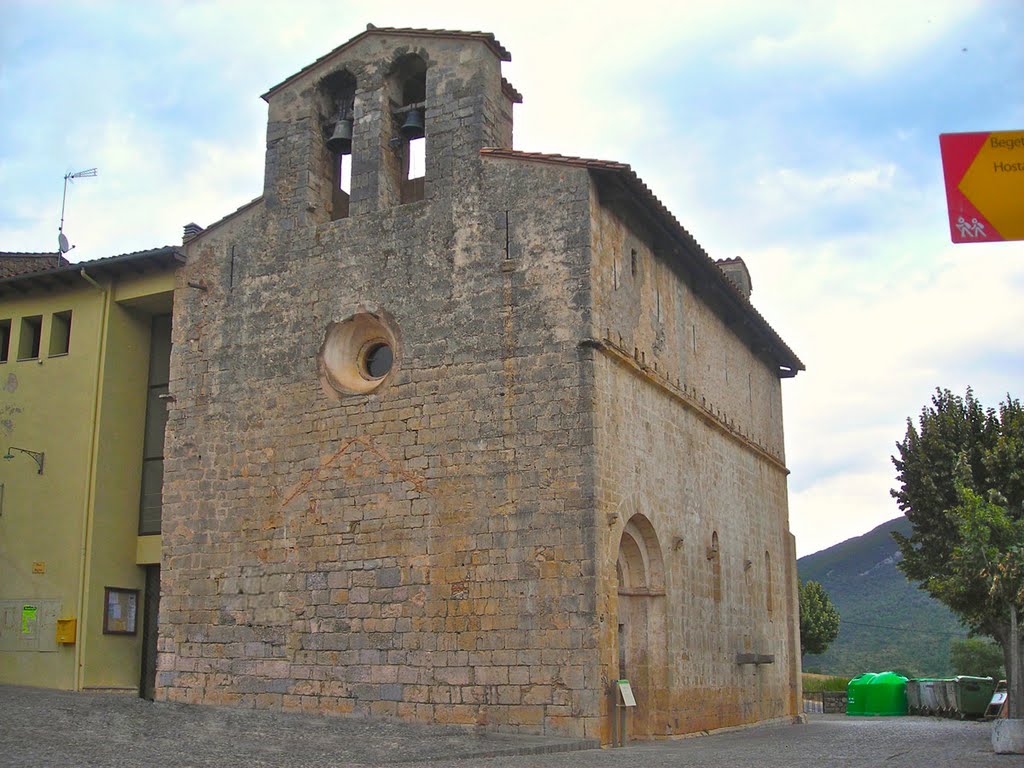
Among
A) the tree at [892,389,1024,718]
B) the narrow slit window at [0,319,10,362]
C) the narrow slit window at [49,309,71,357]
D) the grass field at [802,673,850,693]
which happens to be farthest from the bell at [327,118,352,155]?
the grass field at [802,673,850,693]

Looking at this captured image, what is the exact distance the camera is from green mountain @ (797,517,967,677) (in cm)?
5597

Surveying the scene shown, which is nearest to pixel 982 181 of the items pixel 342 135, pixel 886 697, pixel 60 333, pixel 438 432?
pixel 438 432

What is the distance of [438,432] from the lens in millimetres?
15344

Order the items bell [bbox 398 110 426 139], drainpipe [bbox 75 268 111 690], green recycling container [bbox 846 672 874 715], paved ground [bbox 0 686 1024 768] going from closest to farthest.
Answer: paved ground [bbox 0 686 1024 768] → bell [bbox 398 110 426 139] → drainpipe [bbox 75 268 111 690] → green recycling container [bbox 846 672 874 715]

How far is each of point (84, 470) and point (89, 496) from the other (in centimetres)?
50

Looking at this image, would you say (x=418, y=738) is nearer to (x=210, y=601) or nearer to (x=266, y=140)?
(x=210, y=601)

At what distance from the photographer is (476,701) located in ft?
46.6

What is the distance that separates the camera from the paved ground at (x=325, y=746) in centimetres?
1109

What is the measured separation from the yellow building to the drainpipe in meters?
0.02

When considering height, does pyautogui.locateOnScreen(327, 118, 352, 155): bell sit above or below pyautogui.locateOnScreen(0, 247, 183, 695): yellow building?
above

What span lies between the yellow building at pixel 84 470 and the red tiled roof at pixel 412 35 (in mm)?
3633

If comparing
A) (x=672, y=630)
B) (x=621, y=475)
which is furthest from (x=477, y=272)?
(x=672, y=630)

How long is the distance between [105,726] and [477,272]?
298 inches

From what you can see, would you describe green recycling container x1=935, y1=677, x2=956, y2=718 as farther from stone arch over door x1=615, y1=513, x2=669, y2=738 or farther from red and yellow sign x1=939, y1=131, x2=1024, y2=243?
red and yellow sign x1=939, y1=131, x2=1024, y2=243
